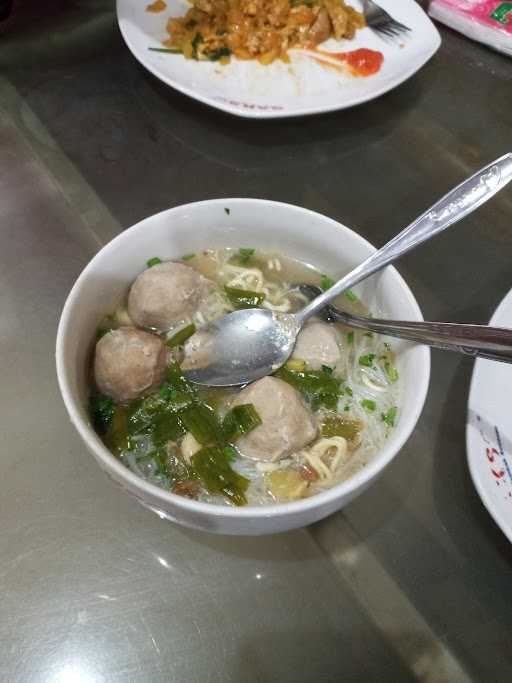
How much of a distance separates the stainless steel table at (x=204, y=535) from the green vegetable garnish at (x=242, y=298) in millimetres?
449

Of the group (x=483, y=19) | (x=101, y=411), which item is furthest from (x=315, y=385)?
(x=483, y=19)

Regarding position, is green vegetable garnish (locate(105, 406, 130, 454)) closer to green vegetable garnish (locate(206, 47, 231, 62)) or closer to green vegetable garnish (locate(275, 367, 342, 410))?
green vegetable garnish (locate(275, 367, 342, 410))

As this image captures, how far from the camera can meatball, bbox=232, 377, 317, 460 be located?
957 millimetres

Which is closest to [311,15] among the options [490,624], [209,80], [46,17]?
[209,80]

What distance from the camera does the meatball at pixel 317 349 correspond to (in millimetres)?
1076

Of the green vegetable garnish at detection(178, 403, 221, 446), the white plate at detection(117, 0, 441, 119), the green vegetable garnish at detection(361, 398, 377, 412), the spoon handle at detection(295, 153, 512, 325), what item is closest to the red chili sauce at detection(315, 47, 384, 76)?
the white plate at detection(117, 0, 441, 119)

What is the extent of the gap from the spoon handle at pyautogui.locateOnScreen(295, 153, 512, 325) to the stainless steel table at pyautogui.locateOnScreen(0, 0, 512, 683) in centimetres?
44

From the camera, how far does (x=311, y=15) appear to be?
200cm

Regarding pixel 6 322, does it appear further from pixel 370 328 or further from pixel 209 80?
pixel 209 80

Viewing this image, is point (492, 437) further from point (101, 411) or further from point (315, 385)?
point (101, 411)

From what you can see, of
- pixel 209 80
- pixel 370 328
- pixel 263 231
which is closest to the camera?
pixel 370 328

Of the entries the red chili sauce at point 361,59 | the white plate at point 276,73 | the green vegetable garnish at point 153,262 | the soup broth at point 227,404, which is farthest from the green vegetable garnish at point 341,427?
the red chili sauce at point 361,59

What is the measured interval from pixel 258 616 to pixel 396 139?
1.51 meters

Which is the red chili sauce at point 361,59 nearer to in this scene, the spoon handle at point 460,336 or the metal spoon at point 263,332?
the metal spoon at point 263,332
